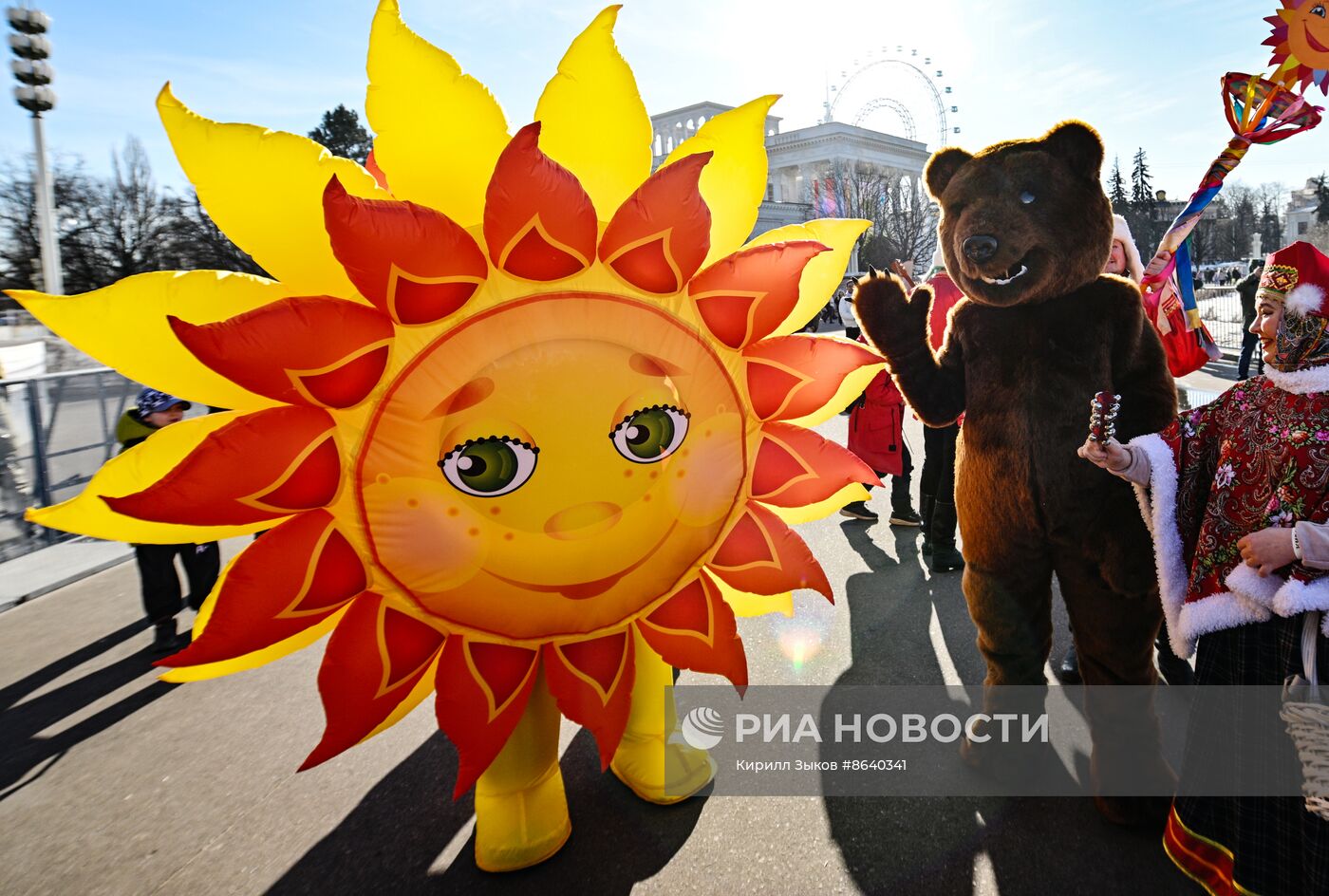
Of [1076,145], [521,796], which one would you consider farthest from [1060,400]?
[521,796]

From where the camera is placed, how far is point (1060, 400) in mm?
2494

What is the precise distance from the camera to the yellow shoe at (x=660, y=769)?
9.00ft

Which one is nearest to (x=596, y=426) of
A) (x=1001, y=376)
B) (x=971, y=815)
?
(x=1001, y=376)

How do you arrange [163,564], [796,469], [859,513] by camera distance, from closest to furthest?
1. [796,469]
2. [163,564]
3. [859,513]

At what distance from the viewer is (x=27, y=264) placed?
77.8 feet

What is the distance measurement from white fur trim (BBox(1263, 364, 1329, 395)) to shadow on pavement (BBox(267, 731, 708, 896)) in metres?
2.17

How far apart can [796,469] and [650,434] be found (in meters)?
0.57

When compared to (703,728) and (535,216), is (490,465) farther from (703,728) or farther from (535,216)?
(703,728)

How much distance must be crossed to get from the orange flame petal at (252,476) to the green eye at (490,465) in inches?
11.0

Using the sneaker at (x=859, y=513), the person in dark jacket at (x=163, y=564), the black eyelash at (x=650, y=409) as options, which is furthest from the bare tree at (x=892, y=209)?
the black eyelash at (x=650, y=409)

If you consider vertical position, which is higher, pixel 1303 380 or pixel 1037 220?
pixel 1037 220

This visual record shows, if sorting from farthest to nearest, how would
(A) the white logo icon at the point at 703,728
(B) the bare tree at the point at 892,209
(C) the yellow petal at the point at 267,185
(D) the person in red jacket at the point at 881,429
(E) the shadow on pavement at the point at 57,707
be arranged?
(B) the bare tree at the point at 892,209 < (D) the person in red jacket at the point at 881,429 < (E) the shadow on pavement at the point at 57,707 < (A) the white logo icon at the point at 703,728 < (C) the yellow petal at the point at 267,185

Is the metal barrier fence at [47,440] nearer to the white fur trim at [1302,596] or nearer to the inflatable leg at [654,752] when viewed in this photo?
the inflatable leg at [654,752]

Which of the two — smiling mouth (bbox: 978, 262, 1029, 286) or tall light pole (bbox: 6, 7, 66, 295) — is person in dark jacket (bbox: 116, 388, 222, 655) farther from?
tall light pole (bbox: 6, 7, 66, 295)
